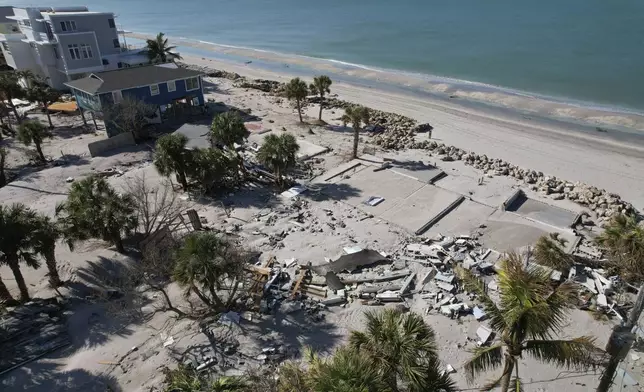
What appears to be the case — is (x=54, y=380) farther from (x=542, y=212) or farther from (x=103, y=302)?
(x=542, y=212)

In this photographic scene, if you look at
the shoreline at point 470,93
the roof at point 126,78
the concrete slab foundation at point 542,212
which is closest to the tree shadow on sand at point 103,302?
the concrete slab foundation at point 542,212

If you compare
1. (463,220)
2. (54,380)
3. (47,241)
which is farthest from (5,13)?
(463,220)

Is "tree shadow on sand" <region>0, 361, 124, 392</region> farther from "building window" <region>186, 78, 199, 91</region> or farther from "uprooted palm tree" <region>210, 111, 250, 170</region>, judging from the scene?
"building window" <region>186, 78, 199, 91</region>

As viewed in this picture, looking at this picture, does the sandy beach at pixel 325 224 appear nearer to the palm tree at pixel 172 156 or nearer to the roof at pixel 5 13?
the palm tree at pixel 172 156

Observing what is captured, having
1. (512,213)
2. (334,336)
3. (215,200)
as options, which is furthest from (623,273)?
(215,200)

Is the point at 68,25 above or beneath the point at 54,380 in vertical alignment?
above

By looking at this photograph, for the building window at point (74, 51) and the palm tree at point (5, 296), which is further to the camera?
the building window at point (74, 51)
